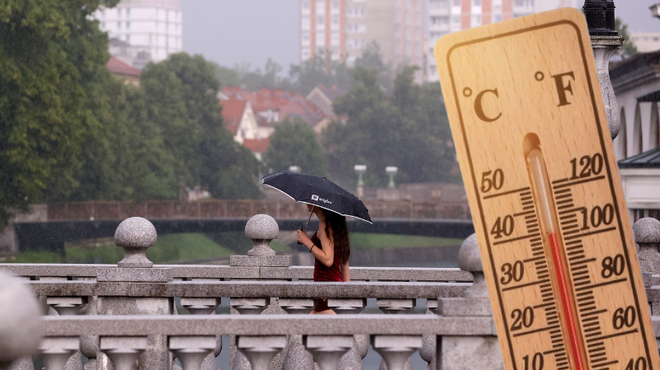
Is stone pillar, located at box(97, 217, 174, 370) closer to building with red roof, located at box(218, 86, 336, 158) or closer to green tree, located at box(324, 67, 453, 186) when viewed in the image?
green tree, located at box(324, 67, 453, 186)

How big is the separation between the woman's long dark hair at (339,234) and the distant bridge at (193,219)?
39006 millimetres

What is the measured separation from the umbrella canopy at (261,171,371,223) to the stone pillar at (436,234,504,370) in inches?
104

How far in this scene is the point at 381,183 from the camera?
8844cm

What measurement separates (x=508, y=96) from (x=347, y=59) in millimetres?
181740

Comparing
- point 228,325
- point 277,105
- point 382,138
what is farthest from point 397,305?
point 277,105

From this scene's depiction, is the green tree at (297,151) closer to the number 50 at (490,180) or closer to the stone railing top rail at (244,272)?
the stone railing top rail at (244,272)

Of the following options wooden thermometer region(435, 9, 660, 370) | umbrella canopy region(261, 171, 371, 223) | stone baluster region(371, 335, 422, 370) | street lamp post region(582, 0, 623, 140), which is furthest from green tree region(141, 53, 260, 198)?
wooden thermometer region(435, 9, 660, 370)

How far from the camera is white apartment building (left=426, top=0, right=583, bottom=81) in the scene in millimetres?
155125

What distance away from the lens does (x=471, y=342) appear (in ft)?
14.8

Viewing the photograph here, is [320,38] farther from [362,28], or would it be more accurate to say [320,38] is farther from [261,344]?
[261,344]

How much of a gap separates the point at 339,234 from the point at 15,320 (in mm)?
4513

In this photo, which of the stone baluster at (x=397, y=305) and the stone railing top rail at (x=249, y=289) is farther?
the stone baluster at (x=397, y=305)

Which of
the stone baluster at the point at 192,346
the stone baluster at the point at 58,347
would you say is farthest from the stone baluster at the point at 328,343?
the stone baluster at the point at 58,347

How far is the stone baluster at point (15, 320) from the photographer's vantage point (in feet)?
8.65
